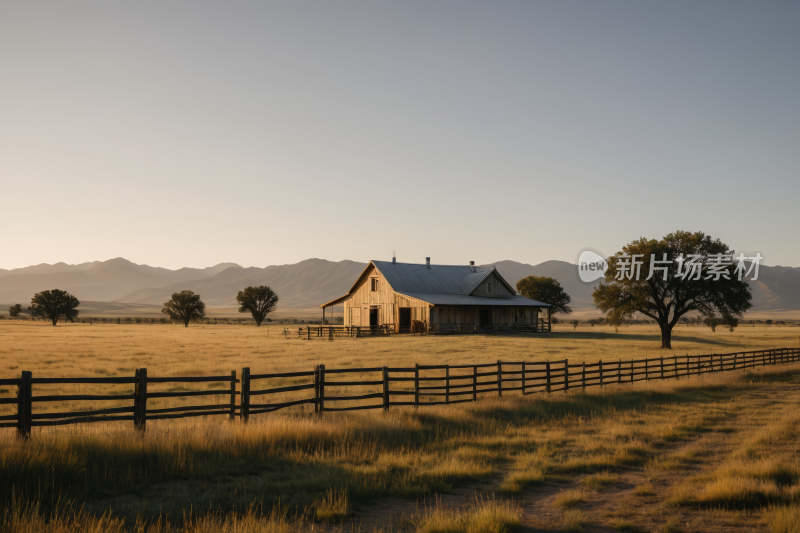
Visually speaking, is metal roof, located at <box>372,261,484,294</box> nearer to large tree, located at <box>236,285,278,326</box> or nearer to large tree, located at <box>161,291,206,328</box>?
large tree, located at <box>236,285,278,326</box>

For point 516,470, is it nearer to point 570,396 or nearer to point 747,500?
point 747,500

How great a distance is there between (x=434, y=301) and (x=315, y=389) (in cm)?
4158

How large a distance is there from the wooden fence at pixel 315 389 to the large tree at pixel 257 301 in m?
59.9

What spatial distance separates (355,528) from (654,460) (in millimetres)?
6738

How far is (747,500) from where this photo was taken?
27.9ft

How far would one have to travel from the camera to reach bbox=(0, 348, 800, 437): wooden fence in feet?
35.5

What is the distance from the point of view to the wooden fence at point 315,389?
35.5 feet

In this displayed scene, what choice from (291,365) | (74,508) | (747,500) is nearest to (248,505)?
(74,508)

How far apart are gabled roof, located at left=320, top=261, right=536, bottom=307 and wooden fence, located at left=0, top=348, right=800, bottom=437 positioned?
3203 centimetres

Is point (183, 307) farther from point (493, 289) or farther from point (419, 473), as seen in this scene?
point (419, 473)

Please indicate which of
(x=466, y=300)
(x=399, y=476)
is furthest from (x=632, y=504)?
(x=466, y=300)

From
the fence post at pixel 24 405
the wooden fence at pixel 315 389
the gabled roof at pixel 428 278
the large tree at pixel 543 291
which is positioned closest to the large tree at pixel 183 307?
the gabled roof at pixel 428 278

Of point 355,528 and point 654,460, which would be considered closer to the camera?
point 355,528

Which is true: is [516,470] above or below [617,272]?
below
